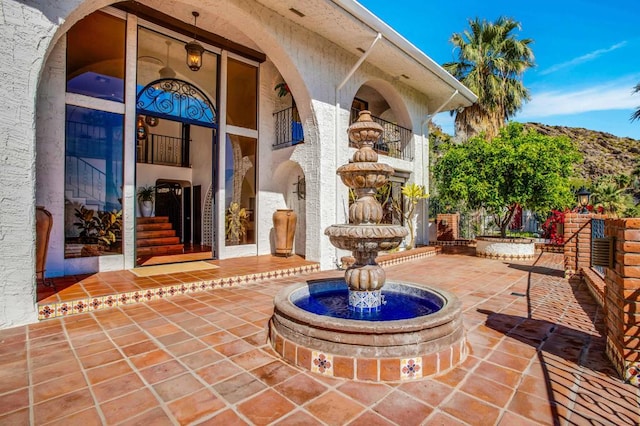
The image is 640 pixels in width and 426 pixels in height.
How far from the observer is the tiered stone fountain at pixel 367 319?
2.32 m

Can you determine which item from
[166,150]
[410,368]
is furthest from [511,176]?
[166,150]

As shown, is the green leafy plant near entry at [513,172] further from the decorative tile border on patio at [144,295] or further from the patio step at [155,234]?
the patio step at [155,234]

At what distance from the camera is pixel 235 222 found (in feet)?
23.6

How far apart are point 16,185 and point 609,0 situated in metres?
15.6

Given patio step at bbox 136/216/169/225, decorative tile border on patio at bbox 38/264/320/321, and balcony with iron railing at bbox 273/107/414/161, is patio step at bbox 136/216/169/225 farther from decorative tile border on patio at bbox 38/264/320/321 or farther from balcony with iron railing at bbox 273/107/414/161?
decorative tile border on patio at bbox 38/264/320/321

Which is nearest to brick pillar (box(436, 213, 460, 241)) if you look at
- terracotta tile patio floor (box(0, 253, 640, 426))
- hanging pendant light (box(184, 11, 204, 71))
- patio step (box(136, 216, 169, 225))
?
terracotta tile patio floor (box(0, 253, 640, 426))

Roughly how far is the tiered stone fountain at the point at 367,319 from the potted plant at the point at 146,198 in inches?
289

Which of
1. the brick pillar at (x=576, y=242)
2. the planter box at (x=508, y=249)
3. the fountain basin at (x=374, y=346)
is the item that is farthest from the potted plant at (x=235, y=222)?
the brick pillar at (x=576, y=242)

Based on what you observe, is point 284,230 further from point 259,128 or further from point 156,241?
point 156,241

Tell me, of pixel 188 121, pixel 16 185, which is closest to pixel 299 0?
pixel 188 121

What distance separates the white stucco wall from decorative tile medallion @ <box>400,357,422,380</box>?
12.7 ft

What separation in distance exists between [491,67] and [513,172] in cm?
785

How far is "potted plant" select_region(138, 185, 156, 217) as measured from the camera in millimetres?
9039

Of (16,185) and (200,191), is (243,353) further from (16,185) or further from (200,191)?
(200,191)
